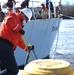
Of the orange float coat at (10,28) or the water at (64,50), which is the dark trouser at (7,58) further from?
the water at (64,50)

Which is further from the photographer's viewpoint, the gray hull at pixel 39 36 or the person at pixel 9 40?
the gray hull at pixel 39 36

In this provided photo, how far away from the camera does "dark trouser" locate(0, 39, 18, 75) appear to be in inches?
Answer: 238

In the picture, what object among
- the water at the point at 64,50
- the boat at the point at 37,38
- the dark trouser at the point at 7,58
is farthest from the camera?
the water at the point at 64,50

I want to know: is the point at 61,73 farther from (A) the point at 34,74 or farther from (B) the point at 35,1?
(B) the point at 35,1

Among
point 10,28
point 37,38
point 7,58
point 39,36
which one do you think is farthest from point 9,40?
point 39,36

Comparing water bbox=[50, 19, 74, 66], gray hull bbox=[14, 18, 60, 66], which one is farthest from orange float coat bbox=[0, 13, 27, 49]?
water bbox=[50, 19, 74, 66]

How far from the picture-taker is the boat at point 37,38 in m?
11.4

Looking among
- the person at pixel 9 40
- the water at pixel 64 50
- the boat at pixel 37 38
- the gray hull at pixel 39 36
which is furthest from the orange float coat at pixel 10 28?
the water at pixel 64 50

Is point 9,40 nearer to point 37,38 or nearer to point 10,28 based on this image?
point 10,28

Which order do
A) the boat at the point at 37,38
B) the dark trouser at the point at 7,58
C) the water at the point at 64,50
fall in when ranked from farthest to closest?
1. the water at the point at 64,50
2. the boat at the point at 37,38
3. the dark trouser at the point at 7,58

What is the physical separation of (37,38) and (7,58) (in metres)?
6.58

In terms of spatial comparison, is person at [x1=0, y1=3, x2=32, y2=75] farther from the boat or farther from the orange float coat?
the boat

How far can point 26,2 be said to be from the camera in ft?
38.2

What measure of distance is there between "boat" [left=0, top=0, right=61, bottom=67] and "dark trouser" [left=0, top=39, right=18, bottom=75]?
164 inches
